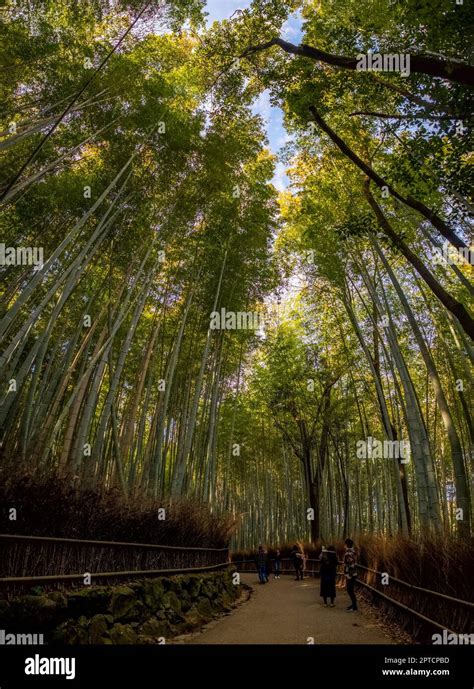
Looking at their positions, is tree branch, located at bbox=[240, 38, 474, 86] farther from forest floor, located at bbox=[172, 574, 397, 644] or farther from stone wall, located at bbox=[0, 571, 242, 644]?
forest floor, located at bbox=[172, 574, 397, 644]

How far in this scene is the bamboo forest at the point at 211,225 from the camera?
13.5 ft

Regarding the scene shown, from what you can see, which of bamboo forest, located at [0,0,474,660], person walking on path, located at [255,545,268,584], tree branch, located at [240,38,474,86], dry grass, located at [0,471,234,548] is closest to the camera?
tree branch, located at [240,38,474,86]

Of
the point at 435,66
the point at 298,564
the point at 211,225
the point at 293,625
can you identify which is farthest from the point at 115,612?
the point at 298,564

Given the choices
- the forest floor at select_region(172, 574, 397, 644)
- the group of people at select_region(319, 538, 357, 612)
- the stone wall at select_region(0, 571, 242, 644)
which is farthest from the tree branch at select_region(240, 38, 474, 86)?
the group of people at select_region(319, 538, 357, 612)

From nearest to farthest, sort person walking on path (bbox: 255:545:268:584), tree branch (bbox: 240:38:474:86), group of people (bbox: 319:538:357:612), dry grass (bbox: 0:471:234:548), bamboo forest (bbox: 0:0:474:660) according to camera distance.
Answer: tree branch (bbox: 240:38:474:86)
dry grass (bbox: 0:471:234:548)
bamboo forest (bbox: 0:0:474:660)
group of people (bbox: 319:538:357:612)
person walking on path (bbox: 255:545:268:584)

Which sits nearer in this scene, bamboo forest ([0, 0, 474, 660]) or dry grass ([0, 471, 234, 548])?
dry grass ([0, 471, 234, 548])

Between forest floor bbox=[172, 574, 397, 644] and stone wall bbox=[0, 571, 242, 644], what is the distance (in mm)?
327

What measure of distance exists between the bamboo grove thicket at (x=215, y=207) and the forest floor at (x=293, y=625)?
1610 mm

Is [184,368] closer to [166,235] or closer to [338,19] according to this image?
[166,235]

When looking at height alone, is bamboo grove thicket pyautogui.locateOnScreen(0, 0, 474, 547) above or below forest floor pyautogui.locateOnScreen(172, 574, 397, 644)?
above

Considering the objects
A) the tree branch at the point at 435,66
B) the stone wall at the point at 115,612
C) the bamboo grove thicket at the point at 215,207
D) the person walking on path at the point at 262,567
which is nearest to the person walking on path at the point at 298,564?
the person walking on path at the point at 262,567

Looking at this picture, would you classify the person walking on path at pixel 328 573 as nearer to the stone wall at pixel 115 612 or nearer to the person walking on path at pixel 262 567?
the stone wall at pixel 115 612

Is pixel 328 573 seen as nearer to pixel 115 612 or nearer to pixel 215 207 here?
pixel 115 612

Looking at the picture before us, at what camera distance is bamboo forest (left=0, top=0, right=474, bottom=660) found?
13.5 feet
